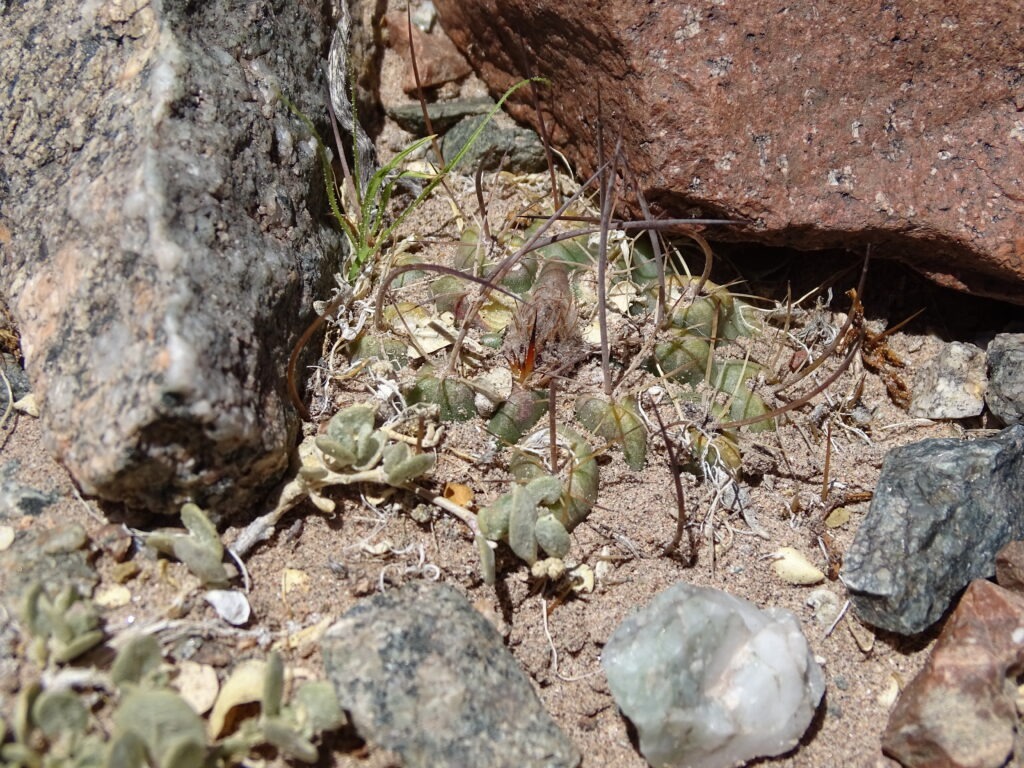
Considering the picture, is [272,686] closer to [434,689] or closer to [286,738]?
[286,738]

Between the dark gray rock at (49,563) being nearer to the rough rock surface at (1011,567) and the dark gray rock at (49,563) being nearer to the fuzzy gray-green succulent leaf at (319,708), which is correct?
the fuzzy gray-green succulent leaf at (319,708)

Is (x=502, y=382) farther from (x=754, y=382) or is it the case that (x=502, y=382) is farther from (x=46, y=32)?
(x=46, y=32)

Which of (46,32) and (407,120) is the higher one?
(46,32)

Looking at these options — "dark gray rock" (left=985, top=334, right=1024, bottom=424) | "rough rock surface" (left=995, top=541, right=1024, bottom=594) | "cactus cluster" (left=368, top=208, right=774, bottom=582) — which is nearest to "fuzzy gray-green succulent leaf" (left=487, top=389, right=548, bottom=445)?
"cactus cluster" (left=368, top=208, right=774, bottom=582)

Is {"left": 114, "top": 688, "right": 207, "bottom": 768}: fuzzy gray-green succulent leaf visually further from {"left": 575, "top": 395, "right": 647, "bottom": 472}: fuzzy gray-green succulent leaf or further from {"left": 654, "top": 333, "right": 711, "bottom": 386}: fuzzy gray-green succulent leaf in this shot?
{"left": 654, "top": 333, "right": 711, "bottom": 386}: fuzzy gray-green succulent leaf

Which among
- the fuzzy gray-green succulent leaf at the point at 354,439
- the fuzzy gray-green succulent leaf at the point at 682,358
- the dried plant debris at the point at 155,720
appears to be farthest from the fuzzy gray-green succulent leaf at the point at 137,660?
the fuzzy gray-green succulent leaf at the point at 682,358

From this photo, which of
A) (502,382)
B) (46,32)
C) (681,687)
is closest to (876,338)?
(502,382)

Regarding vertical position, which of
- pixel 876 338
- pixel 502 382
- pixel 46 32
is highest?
pixel 46 32
